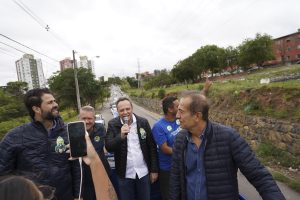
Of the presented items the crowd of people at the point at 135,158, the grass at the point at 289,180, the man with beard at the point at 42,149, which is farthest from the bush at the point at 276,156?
the man with beard at the point at 42,149

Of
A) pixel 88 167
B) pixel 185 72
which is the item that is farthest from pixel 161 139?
pixel 185 72

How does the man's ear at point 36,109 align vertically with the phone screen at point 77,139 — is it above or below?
above

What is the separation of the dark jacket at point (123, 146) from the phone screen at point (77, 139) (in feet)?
5.32

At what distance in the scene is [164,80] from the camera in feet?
207

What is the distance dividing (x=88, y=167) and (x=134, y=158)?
617mm

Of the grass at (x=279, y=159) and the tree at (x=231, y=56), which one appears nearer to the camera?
the grass at (x=279, y=159)

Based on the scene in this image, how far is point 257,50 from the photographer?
4691cm

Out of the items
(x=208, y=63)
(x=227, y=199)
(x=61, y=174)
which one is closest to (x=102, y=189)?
(x=227, y=199)

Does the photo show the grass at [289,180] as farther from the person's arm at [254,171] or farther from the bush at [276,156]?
the person's arm at [254,171]

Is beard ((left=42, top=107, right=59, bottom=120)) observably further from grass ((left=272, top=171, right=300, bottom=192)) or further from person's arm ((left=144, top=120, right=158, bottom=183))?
grass ((left=272, top=171, right=300, bottom=192))

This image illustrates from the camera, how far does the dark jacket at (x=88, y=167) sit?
11.4 feet

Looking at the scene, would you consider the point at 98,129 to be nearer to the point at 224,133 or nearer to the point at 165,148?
the point at 165,148

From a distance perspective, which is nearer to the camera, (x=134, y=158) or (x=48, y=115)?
(x=48, y=115)

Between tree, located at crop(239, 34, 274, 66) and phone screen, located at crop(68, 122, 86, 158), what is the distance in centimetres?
4947
